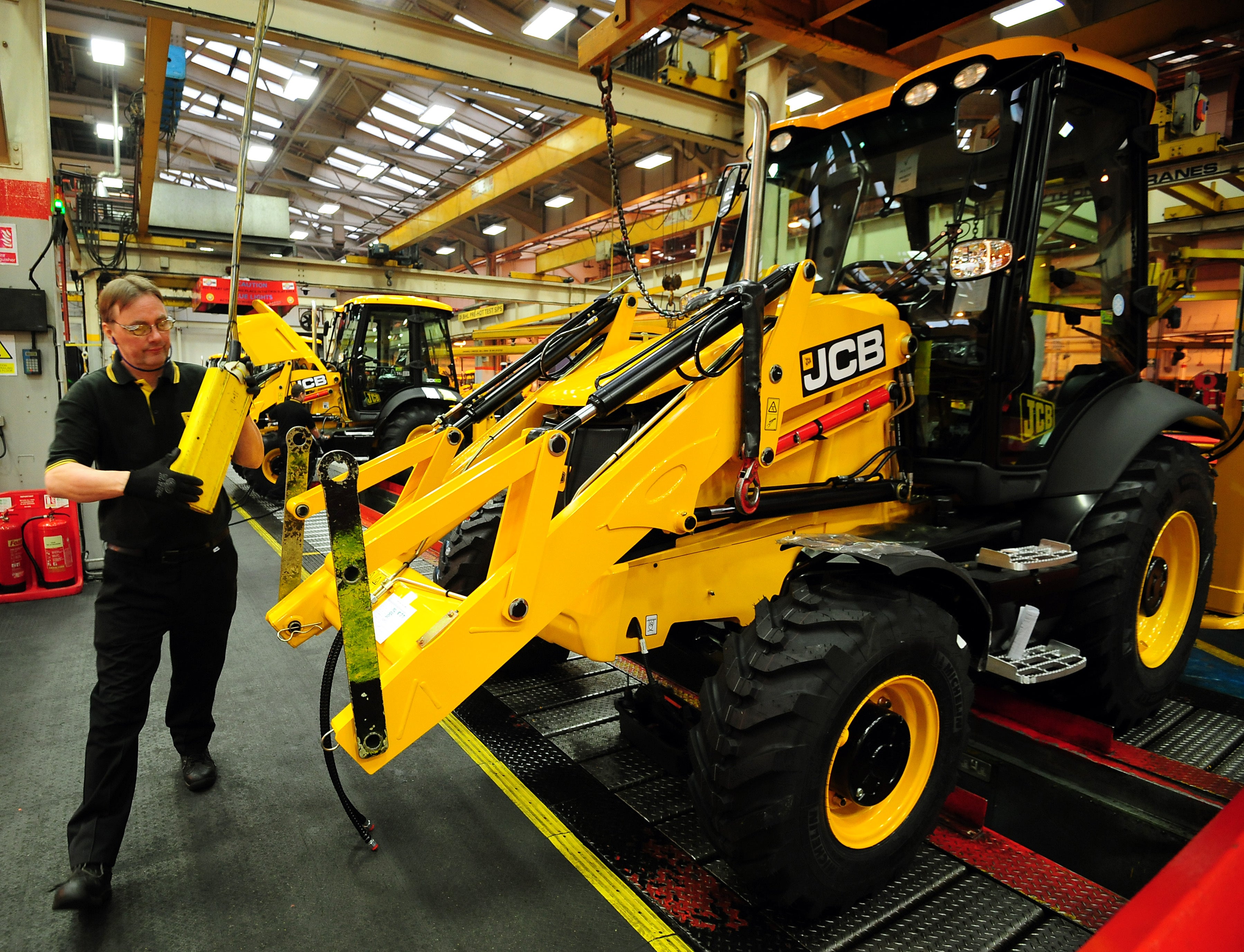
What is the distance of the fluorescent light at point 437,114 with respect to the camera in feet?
47.6

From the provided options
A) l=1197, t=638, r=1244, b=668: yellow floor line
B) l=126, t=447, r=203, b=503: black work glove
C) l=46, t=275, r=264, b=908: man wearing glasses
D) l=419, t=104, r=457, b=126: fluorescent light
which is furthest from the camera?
l=419, t=104, r=457, b=126: fluorescent light

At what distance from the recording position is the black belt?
2.52m

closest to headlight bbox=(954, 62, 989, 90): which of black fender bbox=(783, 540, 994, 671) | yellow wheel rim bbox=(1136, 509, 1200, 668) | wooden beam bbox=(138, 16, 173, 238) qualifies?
black fender bbox=(783, 540, 994, 671)

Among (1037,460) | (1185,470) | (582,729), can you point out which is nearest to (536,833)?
(582,729)

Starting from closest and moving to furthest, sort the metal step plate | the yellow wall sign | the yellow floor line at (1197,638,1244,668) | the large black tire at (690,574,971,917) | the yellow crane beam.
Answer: the large black tire at (690,574,971,917)
the metal step plate
the yellow floor line at (1197,638,1244,668)
the yellow crane beam
the yellow wall sign

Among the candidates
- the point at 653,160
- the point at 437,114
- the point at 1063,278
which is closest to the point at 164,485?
the point at 1063,278

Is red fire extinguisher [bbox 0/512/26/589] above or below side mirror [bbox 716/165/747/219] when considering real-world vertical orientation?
below

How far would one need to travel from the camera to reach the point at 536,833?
2.70 meters

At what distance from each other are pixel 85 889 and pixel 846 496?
280cm

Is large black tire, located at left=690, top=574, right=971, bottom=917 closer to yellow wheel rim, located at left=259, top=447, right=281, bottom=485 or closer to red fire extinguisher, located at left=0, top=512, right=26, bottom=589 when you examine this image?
red fire extinguisher, located at left=0, top=512, right=26, bottom=589

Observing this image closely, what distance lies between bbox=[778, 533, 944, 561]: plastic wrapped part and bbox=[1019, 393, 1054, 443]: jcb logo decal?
863 mm

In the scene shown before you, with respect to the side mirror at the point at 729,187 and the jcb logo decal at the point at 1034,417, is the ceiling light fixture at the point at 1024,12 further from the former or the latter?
the jcb logo decal at the point at 1034,417

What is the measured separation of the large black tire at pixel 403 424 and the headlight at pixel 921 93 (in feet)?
22.9

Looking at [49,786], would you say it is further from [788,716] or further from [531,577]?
[788,716]
